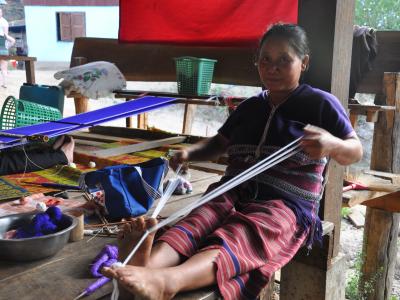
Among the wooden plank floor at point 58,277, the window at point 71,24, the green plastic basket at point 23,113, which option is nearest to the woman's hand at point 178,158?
the wooden plank floor at point 58,277

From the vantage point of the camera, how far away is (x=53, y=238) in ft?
3.94

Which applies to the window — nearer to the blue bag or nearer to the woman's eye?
the blue bag

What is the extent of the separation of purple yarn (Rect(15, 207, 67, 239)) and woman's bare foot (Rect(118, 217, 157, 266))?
338 mm

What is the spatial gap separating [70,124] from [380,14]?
562 cm

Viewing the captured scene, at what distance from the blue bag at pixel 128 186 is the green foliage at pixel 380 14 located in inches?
226

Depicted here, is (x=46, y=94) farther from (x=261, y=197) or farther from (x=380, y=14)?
(x=380, y=14)

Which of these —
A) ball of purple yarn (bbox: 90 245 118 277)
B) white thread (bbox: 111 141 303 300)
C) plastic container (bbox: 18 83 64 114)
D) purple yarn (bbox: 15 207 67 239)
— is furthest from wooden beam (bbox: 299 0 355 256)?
plastic container (bbox: 18 83 64 114)

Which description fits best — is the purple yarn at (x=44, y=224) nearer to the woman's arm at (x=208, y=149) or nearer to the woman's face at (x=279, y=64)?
the woman's arm at (x=208, y=149)

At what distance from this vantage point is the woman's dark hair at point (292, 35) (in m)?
1.48

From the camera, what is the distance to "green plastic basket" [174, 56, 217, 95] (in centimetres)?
345

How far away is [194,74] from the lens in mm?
3484

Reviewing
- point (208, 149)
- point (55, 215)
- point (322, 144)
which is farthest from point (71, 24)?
point (322, 144)

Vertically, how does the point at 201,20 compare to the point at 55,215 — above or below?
above

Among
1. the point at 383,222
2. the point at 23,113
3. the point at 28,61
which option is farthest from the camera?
the point at 28,61
